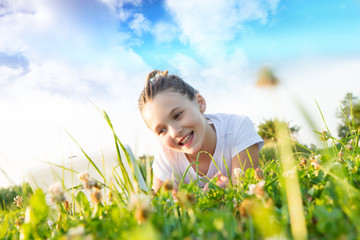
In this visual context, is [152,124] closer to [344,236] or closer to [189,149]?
[189,149]

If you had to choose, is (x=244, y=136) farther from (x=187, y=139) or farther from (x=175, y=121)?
(x=175, y=121)

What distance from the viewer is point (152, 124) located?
321 cm

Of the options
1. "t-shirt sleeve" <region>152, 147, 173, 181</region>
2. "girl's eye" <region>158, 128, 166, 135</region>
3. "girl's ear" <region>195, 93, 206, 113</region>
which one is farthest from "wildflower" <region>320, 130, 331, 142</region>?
"t-shirt sleeve" <region>152, 147, 173, 181</region>

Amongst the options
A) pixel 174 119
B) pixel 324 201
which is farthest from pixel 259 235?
pixel 174 119

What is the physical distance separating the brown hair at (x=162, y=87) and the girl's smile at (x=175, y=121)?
7 centimetres

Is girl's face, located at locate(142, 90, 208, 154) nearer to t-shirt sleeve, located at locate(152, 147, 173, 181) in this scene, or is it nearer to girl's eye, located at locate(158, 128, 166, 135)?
girl's eye, located at locate(158, 128, 166, 135)

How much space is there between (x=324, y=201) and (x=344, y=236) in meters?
0.30

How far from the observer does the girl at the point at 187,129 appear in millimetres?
3131

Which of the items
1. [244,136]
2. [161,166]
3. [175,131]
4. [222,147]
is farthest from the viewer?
[161,166]

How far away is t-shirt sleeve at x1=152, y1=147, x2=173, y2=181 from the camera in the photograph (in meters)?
3.93

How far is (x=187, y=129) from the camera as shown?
314 cm

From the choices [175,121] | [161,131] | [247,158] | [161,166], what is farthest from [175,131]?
[161,166]

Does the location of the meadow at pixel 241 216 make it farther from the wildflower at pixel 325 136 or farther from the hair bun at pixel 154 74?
the hair bun at pixel 154 74

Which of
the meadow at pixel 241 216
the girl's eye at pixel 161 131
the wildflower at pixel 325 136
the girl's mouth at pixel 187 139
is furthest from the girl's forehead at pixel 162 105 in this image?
the meadow at pixel 241 216
